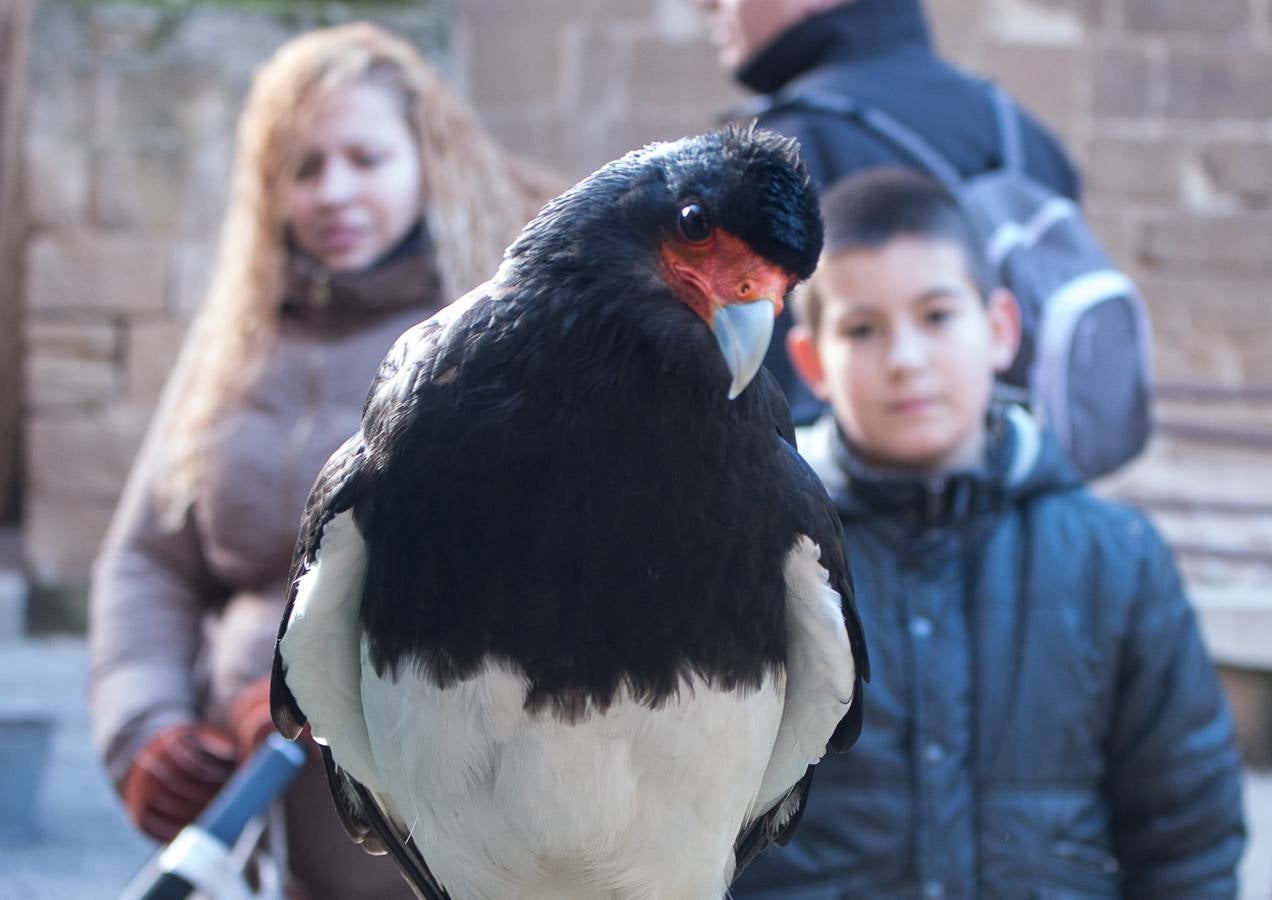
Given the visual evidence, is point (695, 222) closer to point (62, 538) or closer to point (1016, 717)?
point (1016, 717)

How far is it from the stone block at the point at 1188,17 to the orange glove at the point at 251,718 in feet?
15.2

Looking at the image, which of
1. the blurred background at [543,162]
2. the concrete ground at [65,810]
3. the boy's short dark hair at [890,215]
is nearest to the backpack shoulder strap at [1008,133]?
the boy's short dark hair at [890,215]

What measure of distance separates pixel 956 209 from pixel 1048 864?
0.94 m

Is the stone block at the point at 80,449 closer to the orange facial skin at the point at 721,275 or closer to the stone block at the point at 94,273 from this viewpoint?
the stone block at the point at 94,273

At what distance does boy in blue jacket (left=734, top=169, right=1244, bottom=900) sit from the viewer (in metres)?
2.18

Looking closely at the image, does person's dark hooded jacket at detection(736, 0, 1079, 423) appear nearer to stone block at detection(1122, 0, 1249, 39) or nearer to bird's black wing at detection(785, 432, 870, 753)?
bird's black wing at detection(785, 432, 870, 753)

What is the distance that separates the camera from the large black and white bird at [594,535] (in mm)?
1385

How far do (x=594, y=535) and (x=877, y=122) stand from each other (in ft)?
4.80

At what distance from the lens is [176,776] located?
2434mm

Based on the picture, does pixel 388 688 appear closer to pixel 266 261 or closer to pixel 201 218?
pixel 266 261

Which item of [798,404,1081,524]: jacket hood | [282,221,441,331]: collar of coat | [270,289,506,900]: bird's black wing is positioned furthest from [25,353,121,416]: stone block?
[270,289,506,900]: bird's black wing

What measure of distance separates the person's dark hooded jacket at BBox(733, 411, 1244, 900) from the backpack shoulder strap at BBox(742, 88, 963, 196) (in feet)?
1.77

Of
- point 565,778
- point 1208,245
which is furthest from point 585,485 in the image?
point 1208,245

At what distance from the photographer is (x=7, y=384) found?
590 centimetres
